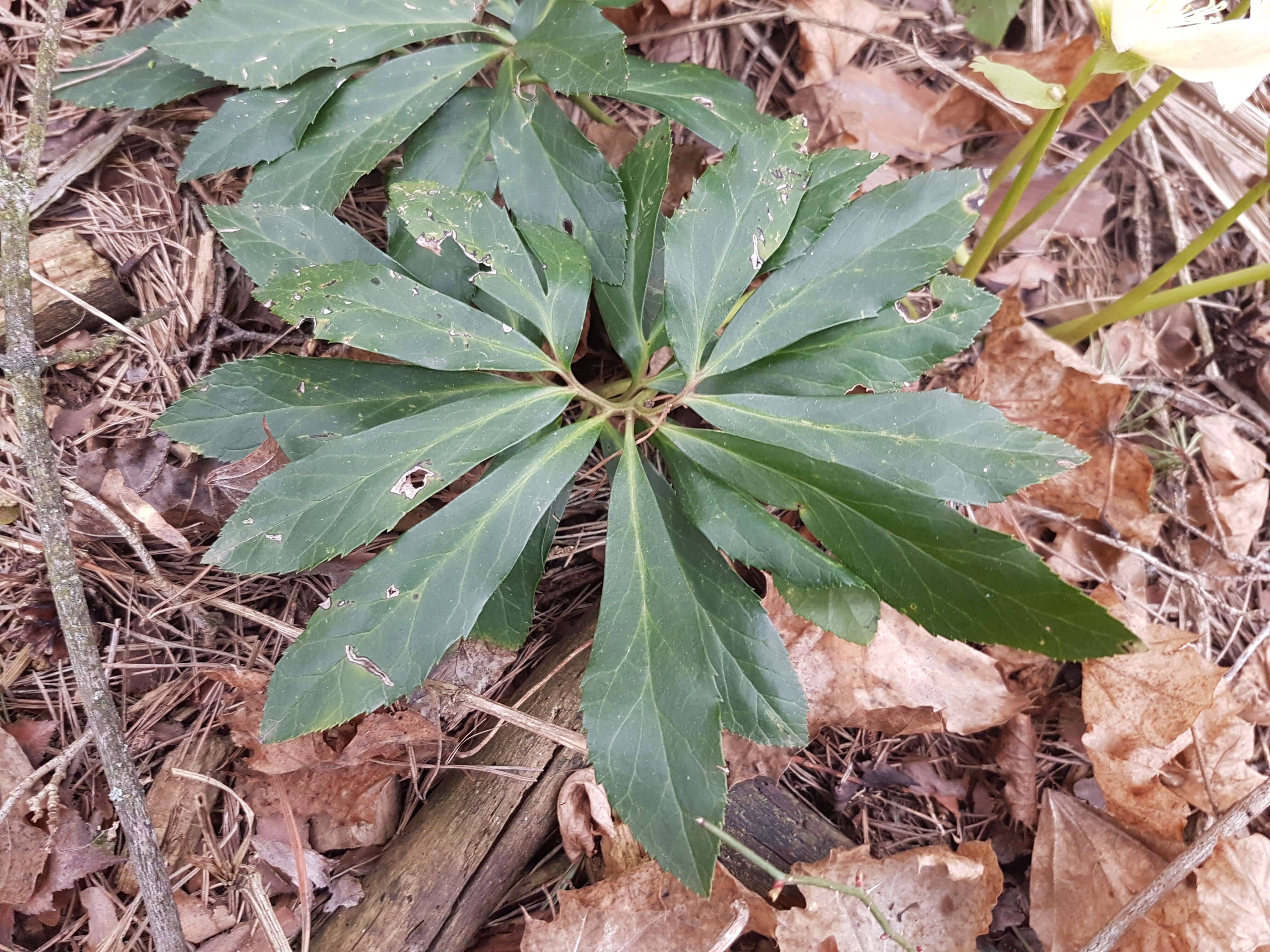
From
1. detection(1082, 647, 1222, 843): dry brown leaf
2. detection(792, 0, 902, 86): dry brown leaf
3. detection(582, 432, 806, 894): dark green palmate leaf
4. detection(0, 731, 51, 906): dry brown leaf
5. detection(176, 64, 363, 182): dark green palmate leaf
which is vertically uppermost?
detection(792, 0, 902, 86): dry brown leaf

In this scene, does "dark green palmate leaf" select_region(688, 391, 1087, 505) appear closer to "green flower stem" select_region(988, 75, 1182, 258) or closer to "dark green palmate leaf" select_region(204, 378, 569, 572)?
"dark green palmate leaf" select_region(204, 378, 569, 572)

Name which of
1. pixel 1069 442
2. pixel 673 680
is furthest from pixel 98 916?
pixel 1069 442

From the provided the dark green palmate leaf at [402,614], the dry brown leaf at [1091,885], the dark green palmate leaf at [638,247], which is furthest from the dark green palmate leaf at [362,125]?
the dry brown leaf at [1091,885]

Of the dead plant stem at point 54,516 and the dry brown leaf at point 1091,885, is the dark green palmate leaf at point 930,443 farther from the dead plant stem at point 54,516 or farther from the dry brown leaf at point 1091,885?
the dead plant stem at point 54,516

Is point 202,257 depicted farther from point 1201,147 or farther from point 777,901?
point 1201,147

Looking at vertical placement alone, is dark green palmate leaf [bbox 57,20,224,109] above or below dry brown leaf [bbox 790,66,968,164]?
below

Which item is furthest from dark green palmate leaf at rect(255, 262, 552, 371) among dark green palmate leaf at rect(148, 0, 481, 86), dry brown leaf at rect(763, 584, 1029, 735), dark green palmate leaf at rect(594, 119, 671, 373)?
dry brown leaf at rect(763, 584, 1029, 735)
